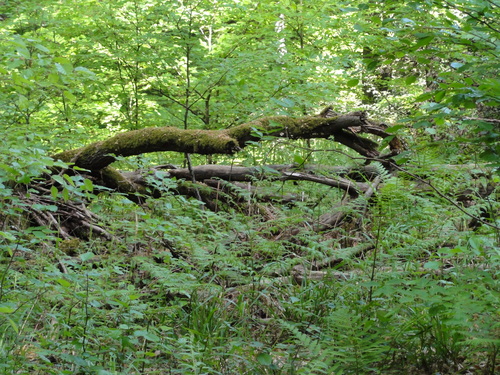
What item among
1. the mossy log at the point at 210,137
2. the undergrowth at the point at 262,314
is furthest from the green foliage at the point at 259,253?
the mossy log at the point at 210,137

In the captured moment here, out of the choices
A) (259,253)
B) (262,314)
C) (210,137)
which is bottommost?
(259,253)

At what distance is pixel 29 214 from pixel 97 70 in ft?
15.7

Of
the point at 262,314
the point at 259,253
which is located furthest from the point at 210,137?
the point at 262,314

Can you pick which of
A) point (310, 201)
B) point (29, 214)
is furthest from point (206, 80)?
point (29, 214)

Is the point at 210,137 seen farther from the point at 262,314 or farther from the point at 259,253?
the point at 262,314

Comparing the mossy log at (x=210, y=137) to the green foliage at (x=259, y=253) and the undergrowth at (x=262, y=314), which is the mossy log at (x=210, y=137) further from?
the undergrowth at (x=262, y=314)

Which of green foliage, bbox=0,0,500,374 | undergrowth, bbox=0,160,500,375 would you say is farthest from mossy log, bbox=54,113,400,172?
undergrowth, bbox=0,160,500,375

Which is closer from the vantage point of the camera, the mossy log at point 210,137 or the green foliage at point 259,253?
the green foliage at point 259,253

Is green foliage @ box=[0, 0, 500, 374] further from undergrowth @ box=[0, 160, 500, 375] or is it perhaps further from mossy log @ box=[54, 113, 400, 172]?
mossy log @ box=[54, 113, 400, 172]

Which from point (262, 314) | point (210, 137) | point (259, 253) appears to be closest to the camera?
point (262, 314)

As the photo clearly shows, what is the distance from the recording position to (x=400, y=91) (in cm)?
1212

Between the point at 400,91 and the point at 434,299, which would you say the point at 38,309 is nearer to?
the point at 434,299

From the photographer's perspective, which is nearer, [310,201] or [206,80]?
[310,201]

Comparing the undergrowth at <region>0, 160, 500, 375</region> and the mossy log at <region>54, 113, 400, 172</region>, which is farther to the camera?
the mossy log at <region>54, 113, 400, 172</region>
